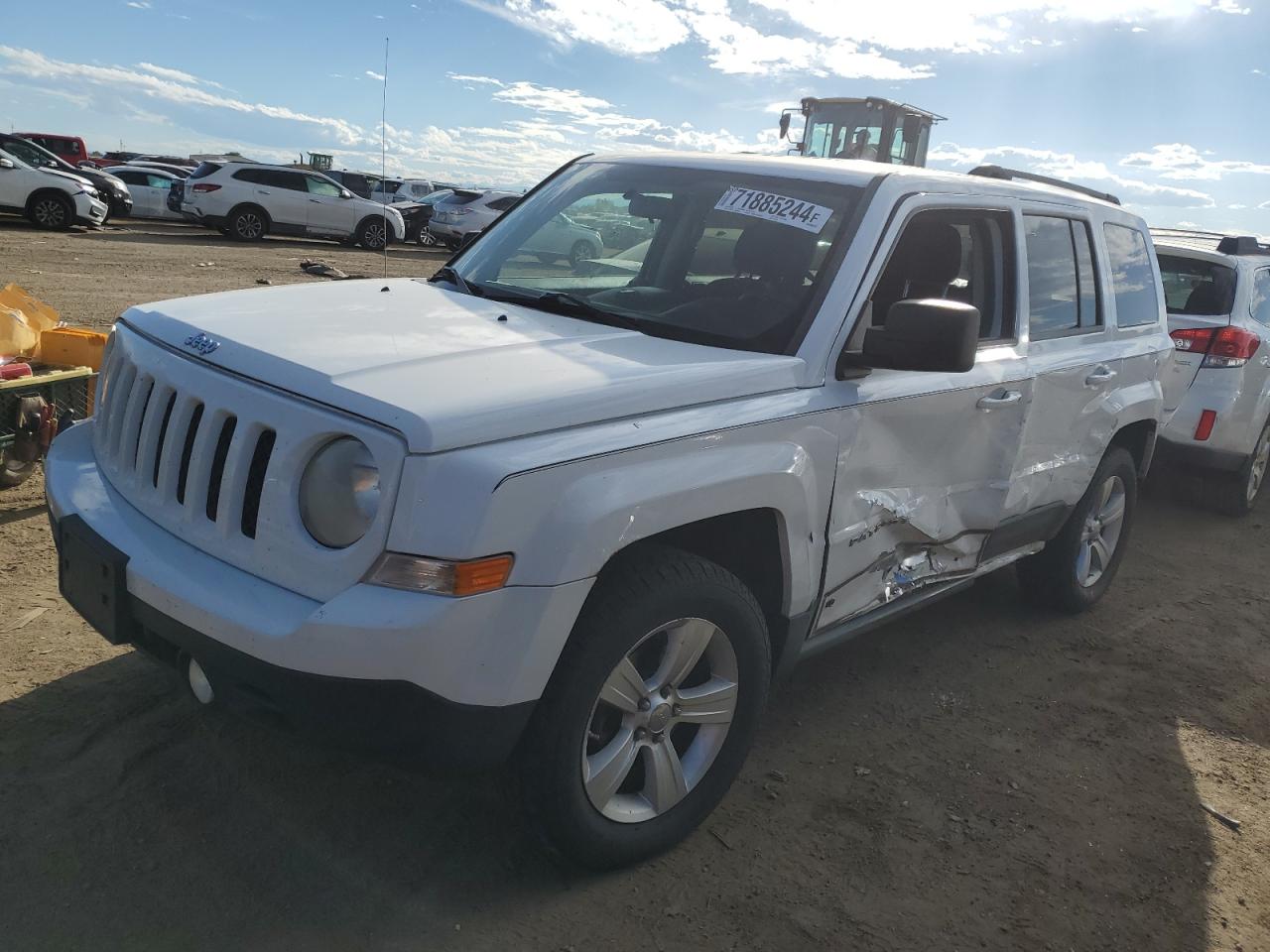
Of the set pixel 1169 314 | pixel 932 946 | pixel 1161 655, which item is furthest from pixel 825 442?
pixel 1169 314

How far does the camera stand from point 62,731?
3.18 m

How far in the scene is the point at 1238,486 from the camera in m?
7.12

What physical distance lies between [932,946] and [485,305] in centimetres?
221

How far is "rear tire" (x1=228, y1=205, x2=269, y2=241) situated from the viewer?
22000 mm

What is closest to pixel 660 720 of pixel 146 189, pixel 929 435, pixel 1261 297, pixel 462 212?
pixel 929 435

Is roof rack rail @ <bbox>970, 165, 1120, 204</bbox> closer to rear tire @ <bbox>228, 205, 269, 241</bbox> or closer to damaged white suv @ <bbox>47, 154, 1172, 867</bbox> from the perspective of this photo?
damaged white suv @ <bbox>47, 154, 1172, 867</bbox>

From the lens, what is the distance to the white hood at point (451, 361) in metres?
2.31

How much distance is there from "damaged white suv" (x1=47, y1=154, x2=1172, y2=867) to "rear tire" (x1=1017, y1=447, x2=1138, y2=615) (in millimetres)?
721

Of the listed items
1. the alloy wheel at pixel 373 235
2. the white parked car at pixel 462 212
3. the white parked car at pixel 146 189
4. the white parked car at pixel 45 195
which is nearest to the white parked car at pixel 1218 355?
the alloy wheel at pixel 373 235

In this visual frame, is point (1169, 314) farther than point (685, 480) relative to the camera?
Yes

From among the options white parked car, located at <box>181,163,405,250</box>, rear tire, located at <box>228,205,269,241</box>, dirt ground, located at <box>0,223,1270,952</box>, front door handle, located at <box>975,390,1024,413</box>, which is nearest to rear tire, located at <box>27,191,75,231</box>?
white parked car, located at <box>181,163,405,250</box>

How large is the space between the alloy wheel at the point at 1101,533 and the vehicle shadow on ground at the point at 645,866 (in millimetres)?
A: 1051

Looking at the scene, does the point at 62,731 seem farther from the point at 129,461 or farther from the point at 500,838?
the point at 500,838

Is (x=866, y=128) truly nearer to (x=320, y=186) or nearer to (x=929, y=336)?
(x=320, y=186)
